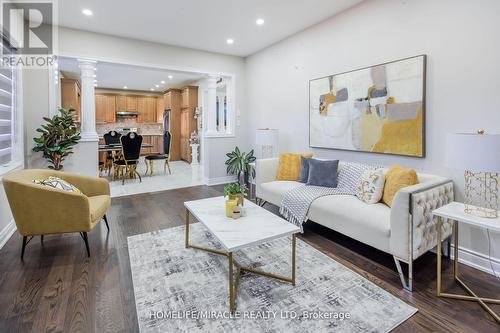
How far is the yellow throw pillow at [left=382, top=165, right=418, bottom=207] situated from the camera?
258 cm

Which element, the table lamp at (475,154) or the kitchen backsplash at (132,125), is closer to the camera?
the table lamp at (475,154)

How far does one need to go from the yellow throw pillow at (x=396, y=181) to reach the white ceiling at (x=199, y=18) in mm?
2199

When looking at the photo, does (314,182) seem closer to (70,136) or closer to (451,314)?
(451,314)

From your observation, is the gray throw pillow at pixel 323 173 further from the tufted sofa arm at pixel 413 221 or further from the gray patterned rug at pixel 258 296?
the tufted sofa arm at pixel 413 221

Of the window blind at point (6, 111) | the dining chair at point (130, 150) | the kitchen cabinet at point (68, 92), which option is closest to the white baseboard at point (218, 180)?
the dining chair at point (130, 150)

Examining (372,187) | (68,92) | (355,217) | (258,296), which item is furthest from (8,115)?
(68,92)

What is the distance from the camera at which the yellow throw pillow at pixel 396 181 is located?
258 centimetres

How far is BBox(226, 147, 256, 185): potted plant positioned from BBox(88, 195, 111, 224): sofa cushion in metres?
2.76

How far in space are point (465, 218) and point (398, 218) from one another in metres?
0.41

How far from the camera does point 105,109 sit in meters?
9.98

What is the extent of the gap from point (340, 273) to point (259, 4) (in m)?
3.25

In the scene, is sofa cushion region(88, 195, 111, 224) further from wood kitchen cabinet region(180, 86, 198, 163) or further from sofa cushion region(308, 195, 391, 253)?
wood kitchen cabinet region(180, 86, 198, 163)

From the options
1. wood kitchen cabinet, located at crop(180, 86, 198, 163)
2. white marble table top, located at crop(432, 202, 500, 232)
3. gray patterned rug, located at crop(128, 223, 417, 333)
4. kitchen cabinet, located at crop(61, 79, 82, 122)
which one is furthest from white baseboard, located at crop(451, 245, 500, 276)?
kitchen cabinet, located at crop(61, 79, 82, 122)

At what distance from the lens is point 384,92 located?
3158 millimetres
